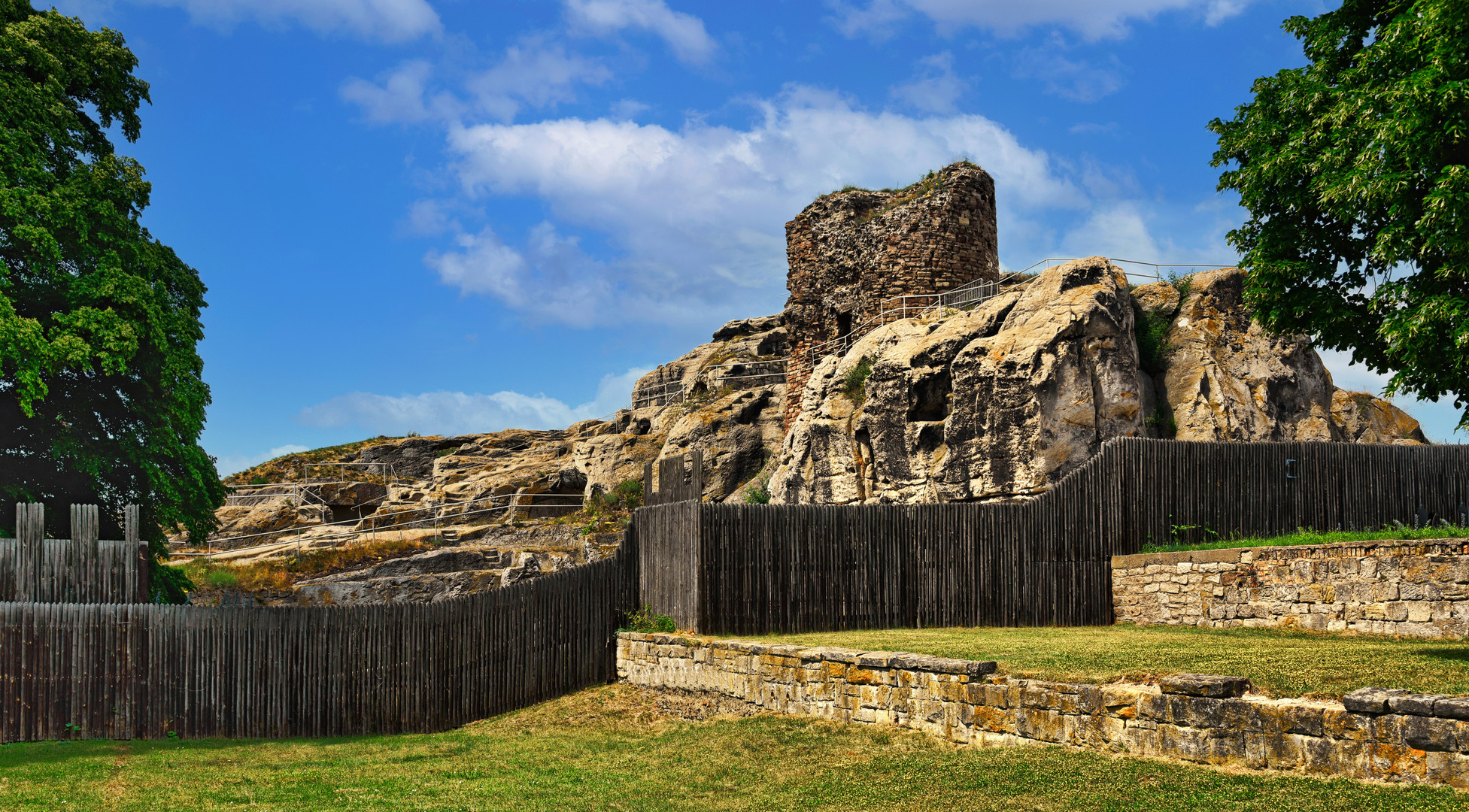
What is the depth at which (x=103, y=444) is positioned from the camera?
51.2ft

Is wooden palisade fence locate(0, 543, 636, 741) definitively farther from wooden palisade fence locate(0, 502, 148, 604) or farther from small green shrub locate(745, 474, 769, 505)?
small green shrub locate(745, 474, 769, 505)

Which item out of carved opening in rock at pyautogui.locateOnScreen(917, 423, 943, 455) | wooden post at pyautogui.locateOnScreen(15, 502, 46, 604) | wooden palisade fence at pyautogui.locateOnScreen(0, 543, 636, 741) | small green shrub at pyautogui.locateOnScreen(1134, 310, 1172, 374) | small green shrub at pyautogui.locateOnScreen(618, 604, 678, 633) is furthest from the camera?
carved opening in rock at pyautogui.locateOnScreen(917, 423, 943, 455)

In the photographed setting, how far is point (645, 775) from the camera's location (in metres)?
8.48

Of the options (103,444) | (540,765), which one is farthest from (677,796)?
(103,444)

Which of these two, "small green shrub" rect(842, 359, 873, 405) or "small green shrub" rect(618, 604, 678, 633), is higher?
"small green shrub" rect(842, 359, 873, 405)

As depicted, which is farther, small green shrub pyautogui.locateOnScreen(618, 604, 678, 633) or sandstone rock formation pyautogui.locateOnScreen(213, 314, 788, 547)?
sandstone rock formation pyautogui.locateOnScreen(213, 314, 788, 547)

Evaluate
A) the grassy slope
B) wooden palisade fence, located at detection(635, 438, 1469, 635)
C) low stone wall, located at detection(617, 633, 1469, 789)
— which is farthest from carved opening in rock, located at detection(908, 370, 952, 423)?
the grassy slope

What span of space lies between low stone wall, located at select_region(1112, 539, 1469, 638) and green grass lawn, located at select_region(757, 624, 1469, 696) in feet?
1.13

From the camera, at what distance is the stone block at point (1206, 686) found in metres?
6.25

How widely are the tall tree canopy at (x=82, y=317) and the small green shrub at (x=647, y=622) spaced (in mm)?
7626

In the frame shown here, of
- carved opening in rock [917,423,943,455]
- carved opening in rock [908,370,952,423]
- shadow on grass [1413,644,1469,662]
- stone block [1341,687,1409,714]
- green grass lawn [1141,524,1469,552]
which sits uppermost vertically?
carved opening in rock [908,370,952,423]

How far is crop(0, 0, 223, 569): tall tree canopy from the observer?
14.5 metres

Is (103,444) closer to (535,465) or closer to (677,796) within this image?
(677,796)

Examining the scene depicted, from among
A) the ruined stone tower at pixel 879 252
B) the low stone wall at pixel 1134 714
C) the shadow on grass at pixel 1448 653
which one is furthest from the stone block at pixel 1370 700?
the ruined stone tower at pixel 879 252
